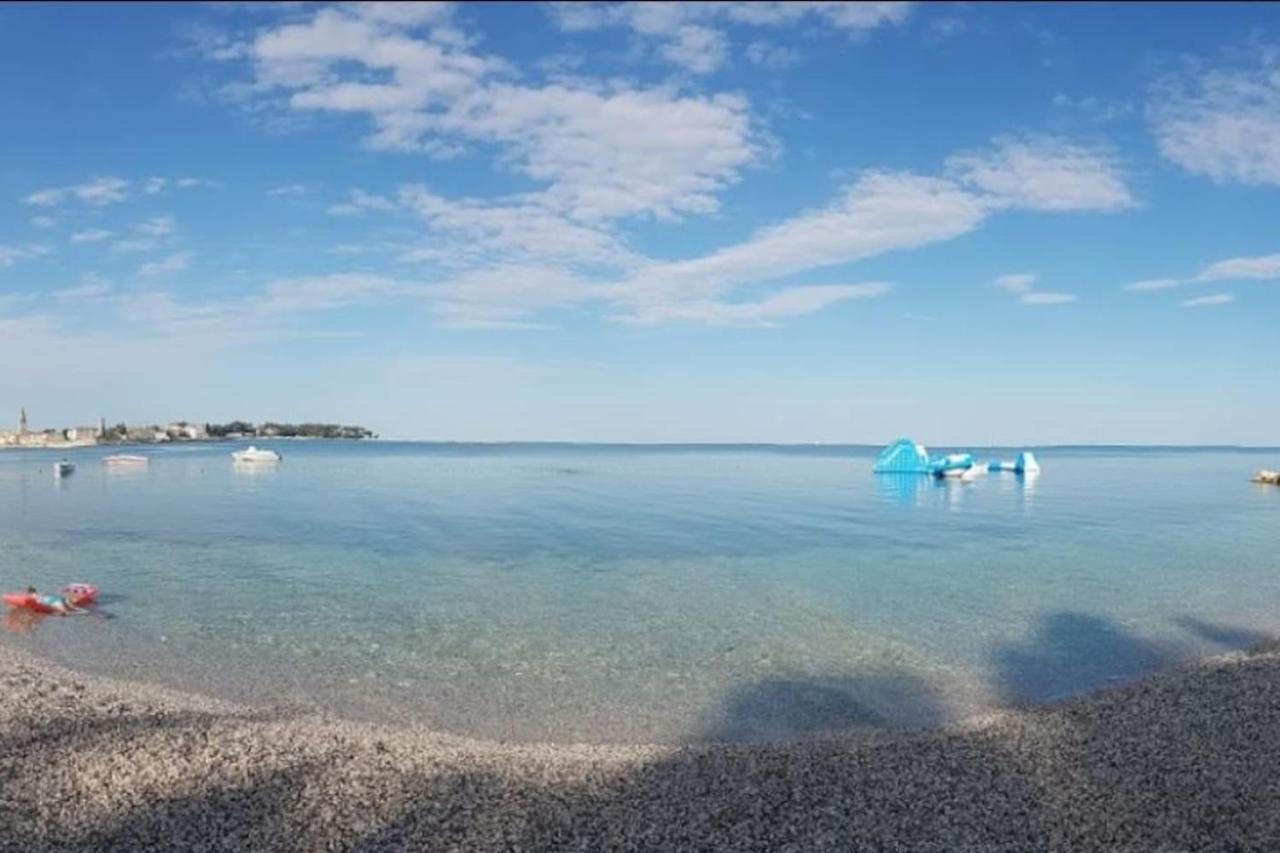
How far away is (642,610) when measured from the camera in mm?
19188

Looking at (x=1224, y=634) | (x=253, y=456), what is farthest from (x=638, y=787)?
(x=253, y=456)

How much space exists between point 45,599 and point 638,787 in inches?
623

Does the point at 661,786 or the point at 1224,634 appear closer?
the point at 661,786

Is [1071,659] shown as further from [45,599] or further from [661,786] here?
[45,599]

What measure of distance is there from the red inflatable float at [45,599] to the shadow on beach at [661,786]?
8604 mm

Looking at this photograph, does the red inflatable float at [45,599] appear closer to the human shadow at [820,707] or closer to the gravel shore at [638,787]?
the gravel shore at [638,787]

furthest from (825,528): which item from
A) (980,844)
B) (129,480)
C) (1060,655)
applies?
(129,480)

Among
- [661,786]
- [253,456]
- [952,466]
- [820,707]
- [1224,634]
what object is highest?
[253,456]

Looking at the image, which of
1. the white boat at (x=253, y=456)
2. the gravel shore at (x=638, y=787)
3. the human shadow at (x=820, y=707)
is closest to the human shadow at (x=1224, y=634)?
the gravel shore at (x=638, y=787)

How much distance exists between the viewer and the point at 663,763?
9.27 metres

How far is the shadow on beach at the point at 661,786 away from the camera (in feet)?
24.1

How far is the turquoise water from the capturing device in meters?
13.1

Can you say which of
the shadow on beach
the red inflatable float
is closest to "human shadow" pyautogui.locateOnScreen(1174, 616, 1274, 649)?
the shadow on beach

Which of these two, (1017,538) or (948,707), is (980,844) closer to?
(948,707)
